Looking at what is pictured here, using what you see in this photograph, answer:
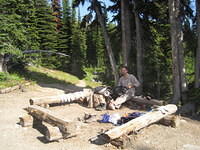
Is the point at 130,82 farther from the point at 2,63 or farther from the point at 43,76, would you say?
the point at 43,76

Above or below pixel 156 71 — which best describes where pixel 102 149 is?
below

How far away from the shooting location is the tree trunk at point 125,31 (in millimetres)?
11922

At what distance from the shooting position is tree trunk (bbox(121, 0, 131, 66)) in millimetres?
11922

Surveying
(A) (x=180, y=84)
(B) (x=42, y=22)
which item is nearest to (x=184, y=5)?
(A) (x=180, y=84)

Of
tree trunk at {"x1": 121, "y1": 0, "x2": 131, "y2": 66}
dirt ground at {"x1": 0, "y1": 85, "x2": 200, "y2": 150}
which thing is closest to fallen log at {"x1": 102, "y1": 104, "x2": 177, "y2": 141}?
dirt ground at {"x1": 0, "y1": 85, "x2": 200, "y2": 150}

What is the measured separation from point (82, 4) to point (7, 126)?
932 centimetres

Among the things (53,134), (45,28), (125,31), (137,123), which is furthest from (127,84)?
(45,28)

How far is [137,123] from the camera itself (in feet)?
17.0

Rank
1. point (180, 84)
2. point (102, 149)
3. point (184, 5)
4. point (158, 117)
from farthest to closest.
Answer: point (184, 5), point (180, 84), point (158, 117), point (102, 149)

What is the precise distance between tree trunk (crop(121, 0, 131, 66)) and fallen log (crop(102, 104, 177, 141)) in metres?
6.07

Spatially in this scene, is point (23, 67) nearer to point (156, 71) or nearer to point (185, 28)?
point (156, 71)

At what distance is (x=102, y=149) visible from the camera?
4.63 metres

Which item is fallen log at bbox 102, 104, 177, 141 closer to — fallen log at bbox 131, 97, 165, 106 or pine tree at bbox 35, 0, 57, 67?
fallen log at bbox 131, 97, 165, 106

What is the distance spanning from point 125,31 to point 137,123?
7721 mm
